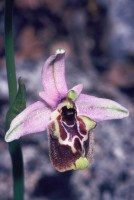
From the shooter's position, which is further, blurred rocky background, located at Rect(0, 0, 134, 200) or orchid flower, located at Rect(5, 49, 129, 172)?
blurred rocky background, located at Rect(0, 0, 134, 200)

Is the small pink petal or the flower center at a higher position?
the small pink petal

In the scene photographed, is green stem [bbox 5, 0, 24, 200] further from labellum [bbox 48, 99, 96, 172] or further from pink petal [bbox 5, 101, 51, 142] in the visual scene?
labellum [bbox 48, 99, 96, 172]

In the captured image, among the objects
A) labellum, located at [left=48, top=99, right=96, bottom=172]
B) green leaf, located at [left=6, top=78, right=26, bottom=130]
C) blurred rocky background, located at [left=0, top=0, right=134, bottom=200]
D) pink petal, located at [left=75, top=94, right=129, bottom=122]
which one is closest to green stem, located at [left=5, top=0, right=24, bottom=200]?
green leaf, located at [left=6, top=78, right=26, bottom=130]

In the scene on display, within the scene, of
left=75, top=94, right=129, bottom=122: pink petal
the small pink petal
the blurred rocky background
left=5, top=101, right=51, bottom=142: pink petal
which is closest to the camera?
left=5, top=101, right=51, bottom=142: pink petal

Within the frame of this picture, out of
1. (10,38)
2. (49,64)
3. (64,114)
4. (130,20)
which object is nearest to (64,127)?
(64,114)

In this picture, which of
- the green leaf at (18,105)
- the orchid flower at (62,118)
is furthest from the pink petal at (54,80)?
the green leaf at (18,105)

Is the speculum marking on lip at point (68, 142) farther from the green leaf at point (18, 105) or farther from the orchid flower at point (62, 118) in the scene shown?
the green leaf at point (18, 105)
